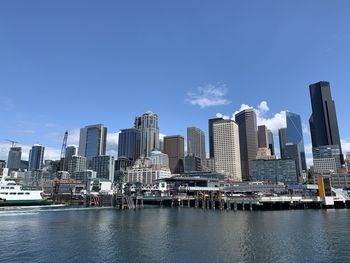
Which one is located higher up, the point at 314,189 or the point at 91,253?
the point at 314,189

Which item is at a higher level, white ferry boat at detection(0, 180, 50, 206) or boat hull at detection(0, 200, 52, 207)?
white ferry boat at detection(0, 180, 50, 206)

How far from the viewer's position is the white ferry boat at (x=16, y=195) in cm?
13750

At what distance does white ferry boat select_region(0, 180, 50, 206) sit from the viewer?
137500mm

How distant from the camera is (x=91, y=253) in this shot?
142 feet

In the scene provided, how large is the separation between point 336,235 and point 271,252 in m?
21.2

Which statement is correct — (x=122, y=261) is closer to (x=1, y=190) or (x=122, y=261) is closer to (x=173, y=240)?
(x=173, y=240)

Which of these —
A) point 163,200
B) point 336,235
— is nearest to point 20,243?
point 336,235

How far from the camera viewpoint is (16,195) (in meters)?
142

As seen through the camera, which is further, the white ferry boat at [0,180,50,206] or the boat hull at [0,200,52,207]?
the white ferry boat at [0,180,50,206]

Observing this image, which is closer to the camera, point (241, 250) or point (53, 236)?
point (241, 250)

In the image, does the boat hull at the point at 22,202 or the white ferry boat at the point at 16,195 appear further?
the white ferry boat at the point at 16,195

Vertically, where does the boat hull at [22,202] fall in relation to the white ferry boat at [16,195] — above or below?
below

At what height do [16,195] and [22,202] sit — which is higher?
[16,195]

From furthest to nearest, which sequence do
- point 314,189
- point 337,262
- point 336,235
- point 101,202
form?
point 314,189
point 101,202
point 336,235
point 337,262
